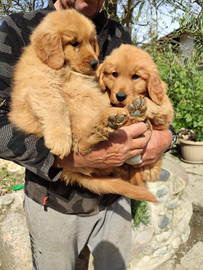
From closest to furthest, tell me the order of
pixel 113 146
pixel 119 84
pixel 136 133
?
pixel 113 146
pixel 136 133
pixel 119 84

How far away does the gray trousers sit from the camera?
174cm

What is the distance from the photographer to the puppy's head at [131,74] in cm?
198

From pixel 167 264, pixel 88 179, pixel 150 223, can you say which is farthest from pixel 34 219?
pixel 167 264

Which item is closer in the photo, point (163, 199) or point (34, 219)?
point (34, 219)

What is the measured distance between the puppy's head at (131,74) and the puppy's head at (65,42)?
0.33 metres

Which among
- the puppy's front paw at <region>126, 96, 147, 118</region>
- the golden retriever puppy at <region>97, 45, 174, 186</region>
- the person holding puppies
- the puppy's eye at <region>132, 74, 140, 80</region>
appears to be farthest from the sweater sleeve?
the puppy's eye at <region>132, 74, 140, 80</region>

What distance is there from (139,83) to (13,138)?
1.29 m

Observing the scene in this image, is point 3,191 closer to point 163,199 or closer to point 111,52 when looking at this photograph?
point 163,199

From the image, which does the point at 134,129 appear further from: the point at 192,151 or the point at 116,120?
the point at 192,151

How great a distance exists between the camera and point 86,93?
5.37 feet

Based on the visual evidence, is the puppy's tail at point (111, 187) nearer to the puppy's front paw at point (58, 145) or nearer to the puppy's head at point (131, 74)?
the puppy's front paw at point (58, 145)

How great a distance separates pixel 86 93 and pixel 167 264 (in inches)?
125

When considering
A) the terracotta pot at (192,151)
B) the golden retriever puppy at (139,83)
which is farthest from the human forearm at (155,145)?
the terracotta pot at (192,151)

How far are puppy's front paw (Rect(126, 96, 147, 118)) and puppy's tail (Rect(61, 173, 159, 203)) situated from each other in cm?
54
